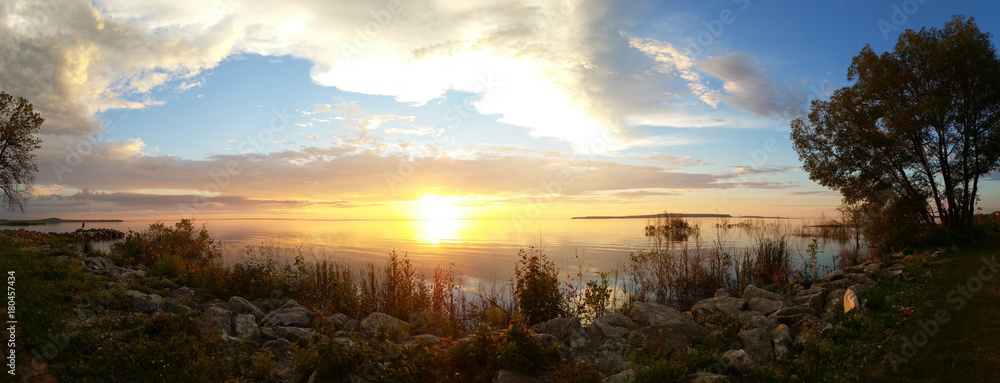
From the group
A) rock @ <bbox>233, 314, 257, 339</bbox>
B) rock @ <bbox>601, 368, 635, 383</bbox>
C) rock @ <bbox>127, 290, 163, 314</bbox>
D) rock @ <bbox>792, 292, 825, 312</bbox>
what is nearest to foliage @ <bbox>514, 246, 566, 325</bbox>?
rock @ <bbox>601, 368, 635, 383</bbox>

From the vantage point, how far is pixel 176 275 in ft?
45.9

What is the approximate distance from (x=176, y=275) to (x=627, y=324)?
46.5 feet

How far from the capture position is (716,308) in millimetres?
10719

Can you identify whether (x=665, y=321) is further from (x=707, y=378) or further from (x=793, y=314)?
(x=793, y=314)

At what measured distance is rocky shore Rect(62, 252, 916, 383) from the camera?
301 inches

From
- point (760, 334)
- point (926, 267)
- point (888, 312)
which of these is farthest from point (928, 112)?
point (760, 334)

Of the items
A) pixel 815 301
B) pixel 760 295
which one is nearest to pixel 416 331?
pixel 760 295

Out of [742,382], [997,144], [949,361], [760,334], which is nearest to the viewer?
[742,382]

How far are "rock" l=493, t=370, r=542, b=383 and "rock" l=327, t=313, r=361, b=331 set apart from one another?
4.09 m

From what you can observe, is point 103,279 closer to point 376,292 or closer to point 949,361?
point 376,292

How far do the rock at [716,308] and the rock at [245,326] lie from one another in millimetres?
9773

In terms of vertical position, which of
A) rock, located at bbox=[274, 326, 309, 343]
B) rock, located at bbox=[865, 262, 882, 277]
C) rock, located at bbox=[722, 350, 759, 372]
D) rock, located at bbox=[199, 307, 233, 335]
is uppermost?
rock, located at bbox=[865, 262, 882, 277]

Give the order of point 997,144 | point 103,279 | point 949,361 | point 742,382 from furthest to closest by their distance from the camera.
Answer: point 997,144
point 103,279
point 949,361
point 742,382

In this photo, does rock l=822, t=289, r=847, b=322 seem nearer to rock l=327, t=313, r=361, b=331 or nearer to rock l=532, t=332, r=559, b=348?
rock l=532, t=332, r=559, b=348
